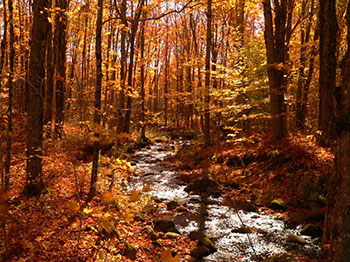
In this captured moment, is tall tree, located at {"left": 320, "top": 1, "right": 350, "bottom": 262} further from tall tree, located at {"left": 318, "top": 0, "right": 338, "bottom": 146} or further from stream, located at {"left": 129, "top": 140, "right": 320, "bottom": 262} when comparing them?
tall tree, located at {"left": 318, "top": 0, "right": 338, "bottom": 146}

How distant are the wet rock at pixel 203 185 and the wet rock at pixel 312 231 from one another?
3.46 m

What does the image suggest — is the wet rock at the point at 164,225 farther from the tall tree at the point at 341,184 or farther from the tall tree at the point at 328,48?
the tall tree at the point at 328,48

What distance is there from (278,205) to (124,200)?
440 centimetres

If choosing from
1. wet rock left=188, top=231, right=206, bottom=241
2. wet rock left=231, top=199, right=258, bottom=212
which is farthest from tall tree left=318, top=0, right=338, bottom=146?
wet rock left=188, top=231, right=206, bottom=241

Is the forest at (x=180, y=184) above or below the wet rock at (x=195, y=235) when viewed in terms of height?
above

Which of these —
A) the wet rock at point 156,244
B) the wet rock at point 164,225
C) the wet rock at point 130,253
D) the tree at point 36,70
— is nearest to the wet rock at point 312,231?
the wet rock at point 164,225

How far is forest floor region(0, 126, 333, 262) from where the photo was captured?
4.17 m

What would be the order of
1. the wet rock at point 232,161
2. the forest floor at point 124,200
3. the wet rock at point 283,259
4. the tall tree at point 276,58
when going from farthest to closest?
the wet rock at point 232,161 < the tall tree at point 276,58 < the wet rock at point 283,259 < the forest floor at point 124,200

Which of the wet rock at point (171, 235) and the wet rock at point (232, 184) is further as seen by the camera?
the wet rock at point (232, 184)

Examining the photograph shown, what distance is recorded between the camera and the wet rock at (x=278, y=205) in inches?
271

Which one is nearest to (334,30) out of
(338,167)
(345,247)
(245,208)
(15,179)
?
(338,167)

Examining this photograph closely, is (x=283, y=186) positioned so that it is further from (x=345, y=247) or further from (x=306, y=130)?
(x=345, y=247)

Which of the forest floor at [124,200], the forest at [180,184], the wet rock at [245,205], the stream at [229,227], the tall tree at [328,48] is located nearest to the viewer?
the forest at [180,184]

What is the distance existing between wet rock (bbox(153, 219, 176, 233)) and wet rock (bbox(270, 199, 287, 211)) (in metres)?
3.01
